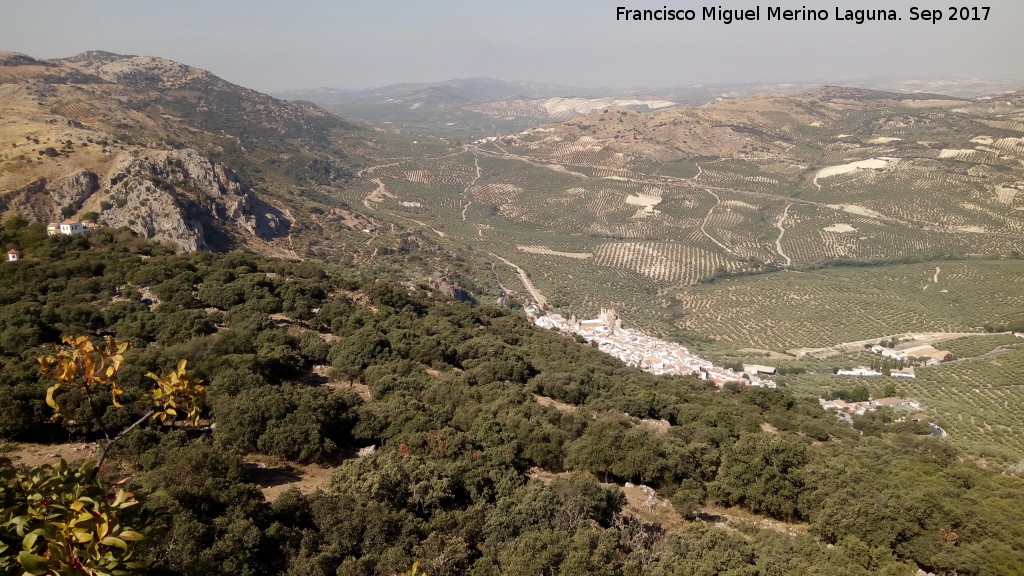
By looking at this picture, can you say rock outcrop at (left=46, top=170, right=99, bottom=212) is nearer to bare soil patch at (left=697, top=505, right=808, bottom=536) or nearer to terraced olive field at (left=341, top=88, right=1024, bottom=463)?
terraced olive field at (left=341, top=88, right=1024, bottom=463)

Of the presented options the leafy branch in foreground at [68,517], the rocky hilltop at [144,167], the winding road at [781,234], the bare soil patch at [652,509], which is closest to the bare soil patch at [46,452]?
the leafy branch in foreground at [68,517]

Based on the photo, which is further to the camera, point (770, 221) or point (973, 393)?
point (770, 221)

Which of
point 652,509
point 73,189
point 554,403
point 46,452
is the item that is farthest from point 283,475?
point 73,189

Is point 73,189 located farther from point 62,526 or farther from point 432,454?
point 62,526

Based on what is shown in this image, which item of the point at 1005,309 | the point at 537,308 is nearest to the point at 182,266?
the point at 537,308

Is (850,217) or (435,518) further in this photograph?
(850,217)

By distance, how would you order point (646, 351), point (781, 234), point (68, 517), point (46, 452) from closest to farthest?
point (68, 517) → point (46, 452) → point (646, 351) → point (781, 234)

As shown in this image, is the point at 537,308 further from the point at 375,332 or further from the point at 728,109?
the point at 728,109
